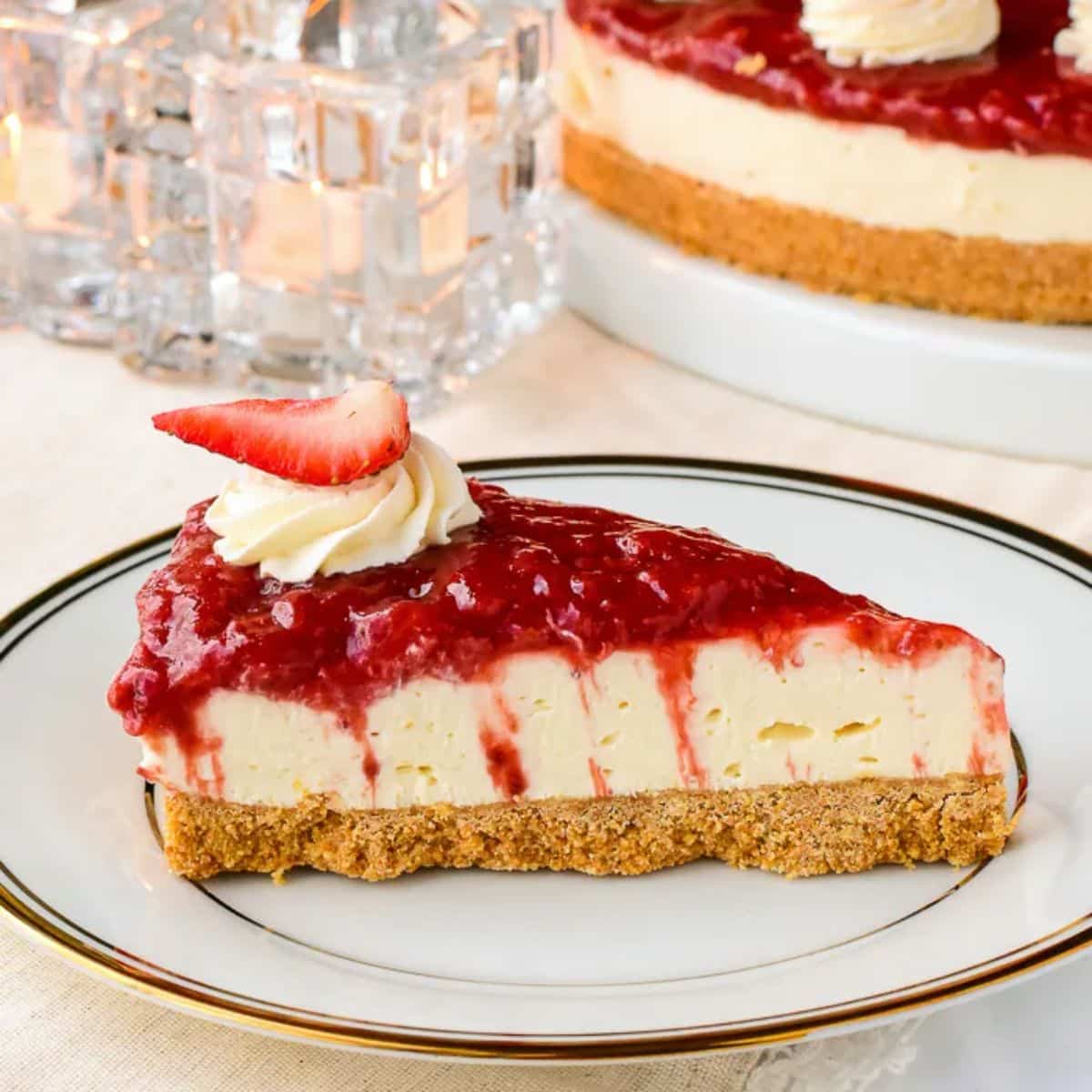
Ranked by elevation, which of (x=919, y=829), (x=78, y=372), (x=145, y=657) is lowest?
(x=78, y=372)

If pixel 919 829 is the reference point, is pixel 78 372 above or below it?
below

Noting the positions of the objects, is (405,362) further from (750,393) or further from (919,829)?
(919,829)

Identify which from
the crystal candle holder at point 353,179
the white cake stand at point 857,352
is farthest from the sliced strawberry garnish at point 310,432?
the white cake stand at point 857,352

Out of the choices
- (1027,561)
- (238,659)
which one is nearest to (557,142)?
(1027,561)

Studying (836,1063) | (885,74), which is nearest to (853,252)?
(885,74)

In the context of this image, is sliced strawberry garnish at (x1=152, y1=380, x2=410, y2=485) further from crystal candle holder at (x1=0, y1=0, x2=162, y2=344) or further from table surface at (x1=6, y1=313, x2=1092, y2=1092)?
crystal candle holder at (x1=0, y1=0, x2=162, y2=344)

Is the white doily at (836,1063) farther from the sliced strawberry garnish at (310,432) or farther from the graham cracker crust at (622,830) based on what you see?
the sliced strawberry garnish at (310,432)

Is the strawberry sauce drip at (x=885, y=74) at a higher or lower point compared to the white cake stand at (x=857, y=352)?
higher
